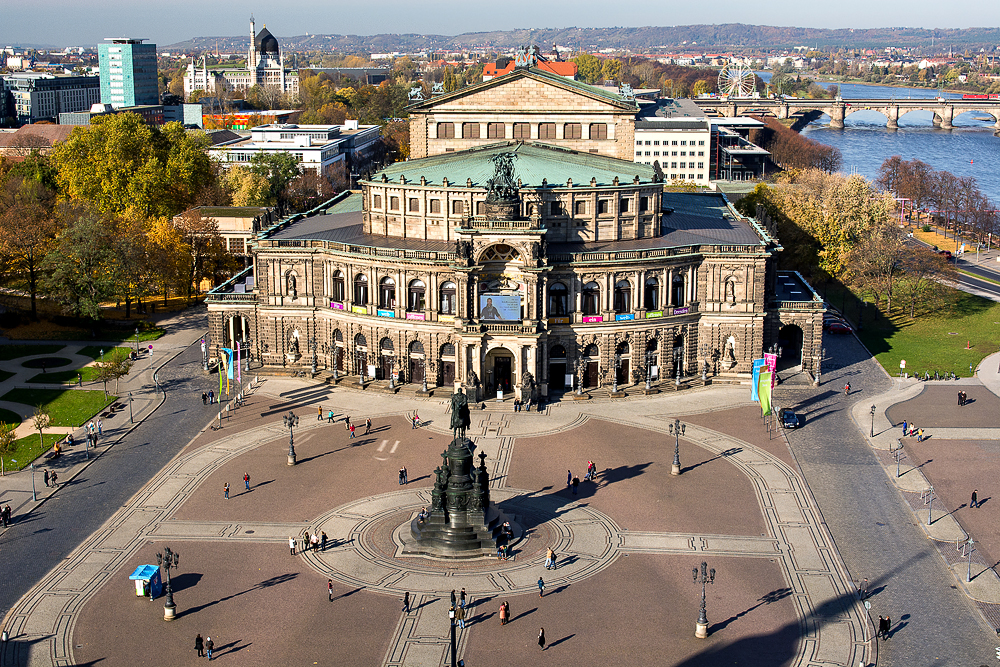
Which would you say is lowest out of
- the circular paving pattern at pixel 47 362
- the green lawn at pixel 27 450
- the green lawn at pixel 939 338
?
the green lawn at pixel 27 450

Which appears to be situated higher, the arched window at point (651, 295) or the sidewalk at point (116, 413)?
the arched window at point (651, 295)

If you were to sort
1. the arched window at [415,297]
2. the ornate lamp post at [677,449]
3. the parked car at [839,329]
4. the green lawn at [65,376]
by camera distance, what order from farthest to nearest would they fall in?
the parked car at [839,329]
the green lawn at [65,376]
the arched window at [415,297]
the ornate lamp post at [677,449]

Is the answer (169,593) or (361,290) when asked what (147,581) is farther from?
(361,290)

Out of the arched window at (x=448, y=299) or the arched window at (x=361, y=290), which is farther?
the arched window at (x=361, y=290)

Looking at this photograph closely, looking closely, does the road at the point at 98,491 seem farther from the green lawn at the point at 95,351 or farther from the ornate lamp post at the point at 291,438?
the green lawn at the point at 95,351

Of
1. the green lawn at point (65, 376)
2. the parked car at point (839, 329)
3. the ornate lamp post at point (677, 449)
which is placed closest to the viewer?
the ornate lamp post at point (677, 449)

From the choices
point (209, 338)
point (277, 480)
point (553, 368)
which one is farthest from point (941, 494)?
point (209, 338)

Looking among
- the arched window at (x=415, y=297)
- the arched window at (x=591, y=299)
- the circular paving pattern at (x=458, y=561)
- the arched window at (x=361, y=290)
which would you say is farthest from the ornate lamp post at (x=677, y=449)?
the arched window at (x=361, y=290)
